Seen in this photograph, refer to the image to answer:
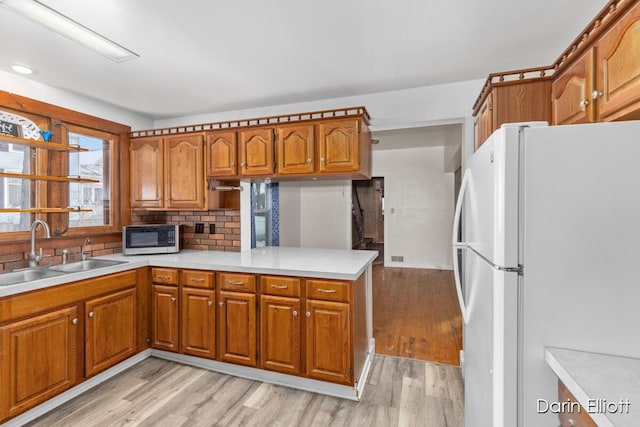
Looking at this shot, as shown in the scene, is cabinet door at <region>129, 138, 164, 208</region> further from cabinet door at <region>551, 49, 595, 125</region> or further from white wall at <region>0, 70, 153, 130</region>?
cabinet door at <region>551, 49, 595, 125</region>

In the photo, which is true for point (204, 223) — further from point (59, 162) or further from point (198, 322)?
point (59, 162)

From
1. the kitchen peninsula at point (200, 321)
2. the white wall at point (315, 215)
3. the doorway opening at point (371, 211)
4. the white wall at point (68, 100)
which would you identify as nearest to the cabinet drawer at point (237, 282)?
the kitchen peninsula at point (200, 321)

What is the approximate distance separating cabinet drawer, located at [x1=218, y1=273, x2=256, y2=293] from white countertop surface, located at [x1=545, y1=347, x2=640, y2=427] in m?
1.84

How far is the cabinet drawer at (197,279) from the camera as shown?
2.42m

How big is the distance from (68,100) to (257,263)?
2232mm

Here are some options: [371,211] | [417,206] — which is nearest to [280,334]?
[417,206]

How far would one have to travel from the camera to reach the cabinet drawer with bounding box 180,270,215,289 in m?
2.42

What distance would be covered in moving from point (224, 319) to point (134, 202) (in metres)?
1.70

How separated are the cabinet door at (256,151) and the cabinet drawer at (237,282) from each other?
0.96m

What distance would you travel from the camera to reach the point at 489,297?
42.9 inches

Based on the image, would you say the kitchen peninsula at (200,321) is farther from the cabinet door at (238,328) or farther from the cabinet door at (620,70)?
the cabinet door at (620,70)

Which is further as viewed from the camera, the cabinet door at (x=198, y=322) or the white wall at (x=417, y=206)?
the white wall at (x=417, y=206)

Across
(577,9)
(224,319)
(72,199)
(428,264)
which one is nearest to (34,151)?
(72,199)

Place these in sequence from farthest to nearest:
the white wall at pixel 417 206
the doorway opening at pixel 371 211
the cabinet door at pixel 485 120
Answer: the doorway opening at pixel 371 211, the white wall at pixel 417 206, the cabinet door at pixel 485 120
